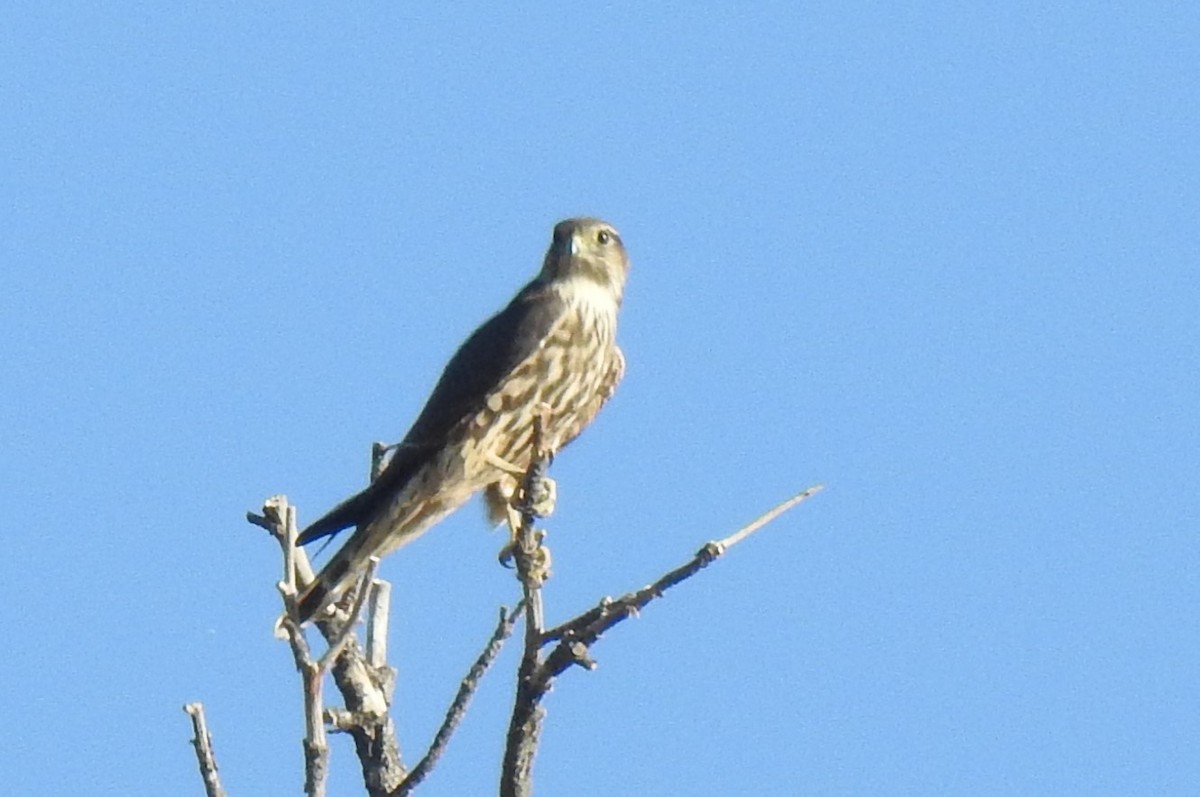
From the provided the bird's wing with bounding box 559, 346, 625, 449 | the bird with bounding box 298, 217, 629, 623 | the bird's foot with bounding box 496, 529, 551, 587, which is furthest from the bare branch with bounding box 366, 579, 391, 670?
the bird's wing with bounding box 559, 346, 625, 449

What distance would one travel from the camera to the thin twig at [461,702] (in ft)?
12.0

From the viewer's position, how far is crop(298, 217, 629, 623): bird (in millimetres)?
5914

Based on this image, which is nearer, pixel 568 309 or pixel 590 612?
pixel 590 612

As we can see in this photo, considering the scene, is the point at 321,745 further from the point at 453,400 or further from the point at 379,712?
the point at 453,400

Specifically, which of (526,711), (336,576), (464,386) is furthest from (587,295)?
(526,711)

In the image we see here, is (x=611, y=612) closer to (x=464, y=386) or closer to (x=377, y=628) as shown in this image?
(x=377, y=628)

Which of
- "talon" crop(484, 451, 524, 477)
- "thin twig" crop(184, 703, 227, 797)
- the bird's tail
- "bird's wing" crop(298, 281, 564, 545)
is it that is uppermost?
"bird's wing" crop(298, 281, 564, 545)

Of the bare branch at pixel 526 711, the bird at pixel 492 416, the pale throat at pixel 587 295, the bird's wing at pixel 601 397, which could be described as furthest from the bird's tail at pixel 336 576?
the bare branch at pixel 526 711

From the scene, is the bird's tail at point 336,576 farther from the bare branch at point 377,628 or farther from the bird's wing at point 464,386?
the bare branch at point 377,628

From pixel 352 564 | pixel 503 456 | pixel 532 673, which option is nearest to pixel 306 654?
pixel 532 673

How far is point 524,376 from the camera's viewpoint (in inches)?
236

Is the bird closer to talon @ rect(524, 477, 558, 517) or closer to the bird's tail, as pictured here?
the bird's tail

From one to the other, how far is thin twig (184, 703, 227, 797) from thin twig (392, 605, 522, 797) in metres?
0.40

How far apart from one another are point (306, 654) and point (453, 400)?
2.57 m
